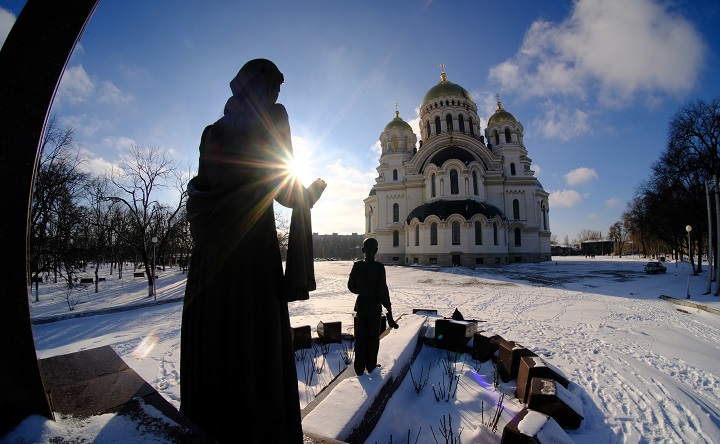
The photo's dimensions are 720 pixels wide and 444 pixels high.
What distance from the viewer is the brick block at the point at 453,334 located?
20.3ft

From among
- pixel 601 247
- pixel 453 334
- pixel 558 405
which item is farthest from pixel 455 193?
pixel 601 247

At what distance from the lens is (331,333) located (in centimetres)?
662

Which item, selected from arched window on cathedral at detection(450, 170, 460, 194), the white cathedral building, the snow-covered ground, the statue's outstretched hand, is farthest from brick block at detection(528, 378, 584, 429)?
arched window on cathedral at detection(450, 170, 460, 194)

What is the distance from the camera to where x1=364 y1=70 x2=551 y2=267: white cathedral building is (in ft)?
108

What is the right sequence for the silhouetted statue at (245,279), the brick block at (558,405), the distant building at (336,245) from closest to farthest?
the silhouetted statue at (245,279)
the brick block at (558,405)
the distant building at (336,245)

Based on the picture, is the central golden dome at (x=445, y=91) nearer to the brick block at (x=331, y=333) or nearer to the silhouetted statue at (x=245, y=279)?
the brick block at (x=331, y=333)

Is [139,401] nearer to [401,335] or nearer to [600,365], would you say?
[401,335]

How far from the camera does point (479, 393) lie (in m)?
4.35

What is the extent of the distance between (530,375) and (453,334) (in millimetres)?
2252

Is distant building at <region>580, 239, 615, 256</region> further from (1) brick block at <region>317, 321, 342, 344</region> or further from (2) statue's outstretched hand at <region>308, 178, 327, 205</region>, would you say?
(2) statue's outstretched hand at <region>308, 178, 327, 205</region>

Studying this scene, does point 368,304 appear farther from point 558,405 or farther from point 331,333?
point 558,405

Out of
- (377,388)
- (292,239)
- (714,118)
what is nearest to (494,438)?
(377,388)

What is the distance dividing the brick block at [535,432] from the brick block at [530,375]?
56.8 inches

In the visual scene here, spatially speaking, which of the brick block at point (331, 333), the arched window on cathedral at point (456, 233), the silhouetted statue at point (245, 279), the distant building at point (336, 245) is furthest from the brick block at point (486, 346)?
the distant building at point (336, 245)
